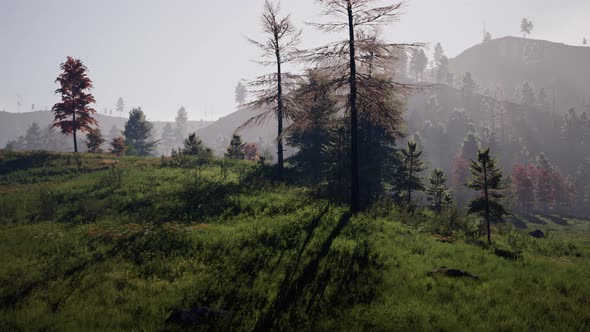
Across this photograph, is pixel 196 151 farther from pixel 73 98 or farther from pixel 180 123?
pixel 180 123

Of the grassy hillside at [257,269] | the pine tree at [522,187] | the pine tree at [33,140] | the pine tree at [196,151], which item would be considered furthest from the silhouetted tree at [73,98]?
the pine tree at [33,140]

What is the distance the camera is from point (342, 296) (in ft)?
26.5

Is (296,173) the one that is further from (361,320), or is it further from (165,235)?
(361,320)

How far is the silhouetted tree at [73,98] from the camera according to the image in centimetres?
3400

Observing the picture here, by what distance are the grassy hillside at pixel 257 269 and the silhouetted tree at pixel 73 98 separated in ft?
64.1

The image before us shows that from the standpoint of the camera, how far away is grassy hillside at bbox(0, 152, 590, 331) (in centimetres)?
709

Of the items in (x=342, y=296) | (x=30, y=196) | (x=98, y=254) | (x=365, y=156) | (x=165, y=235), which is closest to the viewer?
(x=342, y=296)

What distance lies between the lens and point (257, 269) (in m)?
9.53

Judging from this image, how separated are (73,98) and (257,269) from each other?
3499cm

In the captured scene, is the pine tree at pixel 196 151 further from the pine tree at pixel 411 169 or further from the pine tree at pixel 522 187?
the pine tree at pixel 522 187

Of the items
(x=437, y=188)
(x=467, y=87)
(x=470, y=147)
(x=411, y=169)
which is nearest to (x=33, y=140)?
(x=411, y=169)

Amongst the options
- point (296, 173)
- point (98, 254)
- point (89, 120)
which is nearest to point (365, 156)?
point (296, 173)

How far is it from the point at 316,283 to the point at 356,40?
39.4 feet

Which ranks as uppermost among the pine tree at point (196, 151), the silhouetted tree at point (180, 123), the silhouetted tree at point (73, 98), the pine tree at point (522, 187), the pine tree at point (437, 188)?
the silhouetted tree at point (180, 123)
